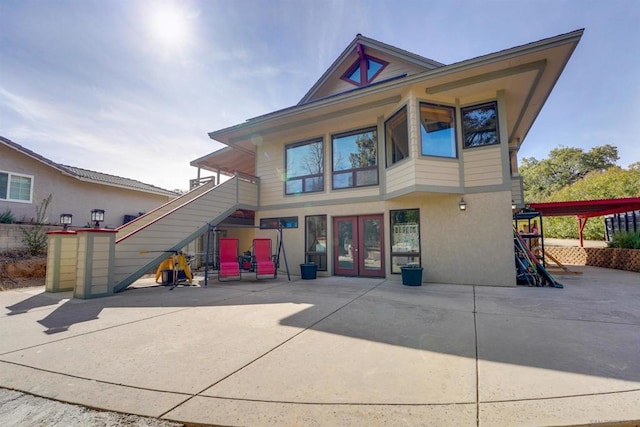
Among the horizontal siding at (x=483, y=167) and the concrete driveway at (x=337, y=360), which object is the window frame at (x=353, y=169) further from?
the concrete driveway at (x=337, y=360)

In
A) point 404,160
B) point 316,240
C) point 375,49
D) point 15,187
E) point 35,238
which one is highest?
point 375,49

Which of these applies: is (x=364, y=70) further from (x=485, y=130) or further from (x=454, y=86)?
(x=485, y=130)

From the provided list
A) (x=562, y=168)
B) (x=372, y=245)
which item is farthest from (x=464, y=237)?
(x=562, y=168)

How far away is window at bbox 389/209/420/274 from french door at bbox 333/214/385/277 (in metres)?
0.40

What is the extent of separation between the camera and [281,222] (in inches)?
419

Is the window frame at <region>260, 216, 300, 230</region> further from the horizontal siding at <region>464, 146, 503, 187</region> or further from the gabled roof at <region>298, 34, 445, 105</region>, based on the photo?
the horizontal siding at <region>464, 146, 503, 187</region>

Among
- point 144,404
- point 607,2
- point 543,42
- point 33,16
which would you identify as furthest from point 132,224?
point 607,2

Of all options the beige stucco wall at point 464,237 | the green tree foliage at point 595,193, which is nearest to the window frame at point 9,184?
the beige stucco wall at point 464,237

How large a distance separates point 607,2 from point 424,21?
16.3 feet

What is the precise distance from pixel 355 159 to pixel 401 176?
2092 mm

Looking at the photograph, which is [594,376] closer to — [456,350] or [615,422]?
[615,422]

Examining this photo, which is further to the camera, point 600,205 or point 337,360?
point 600,205

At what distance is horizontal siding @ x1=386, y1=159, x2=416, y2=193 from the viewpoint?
297 inches

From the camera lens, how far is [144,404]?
2.14 meters
